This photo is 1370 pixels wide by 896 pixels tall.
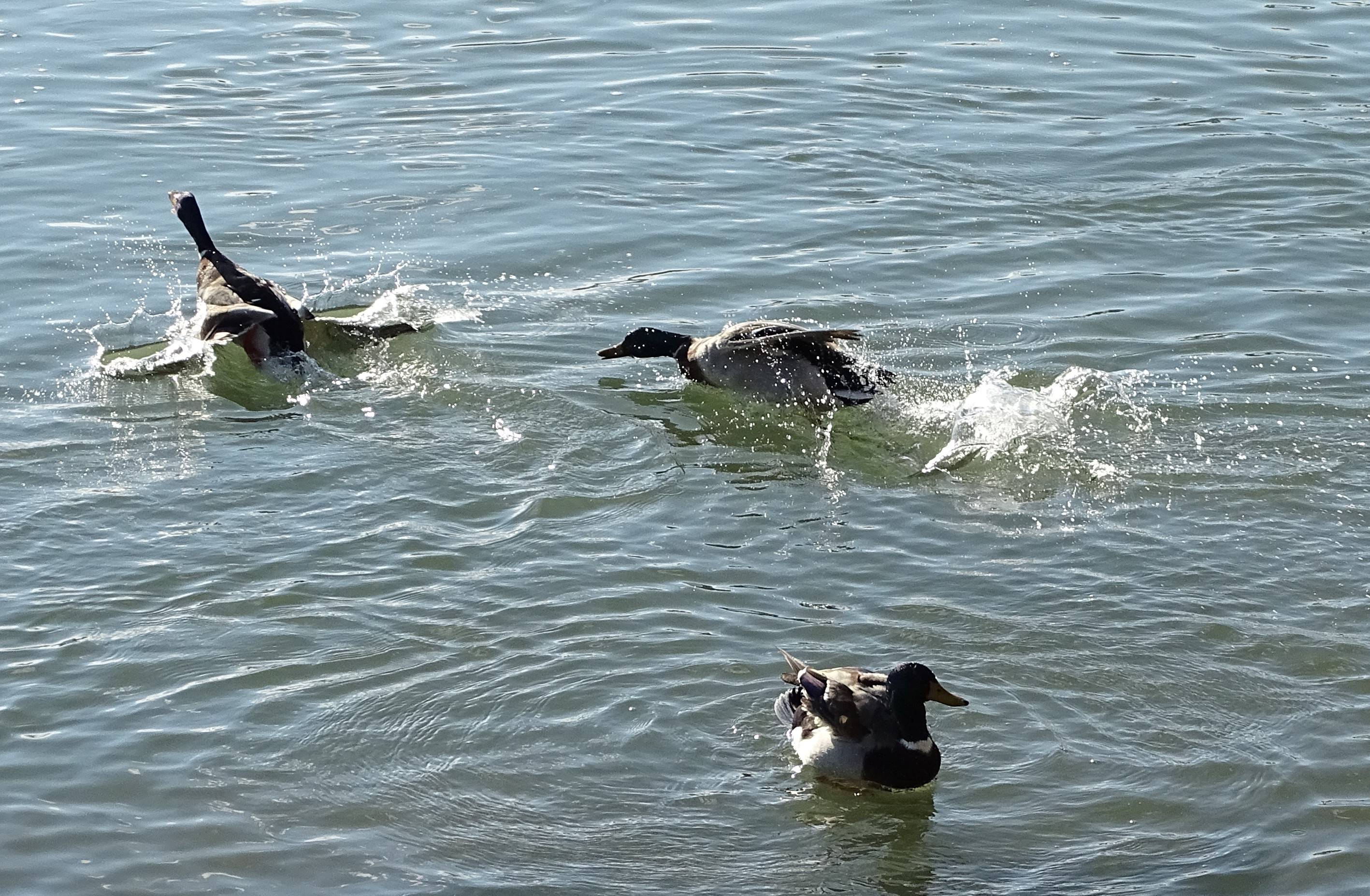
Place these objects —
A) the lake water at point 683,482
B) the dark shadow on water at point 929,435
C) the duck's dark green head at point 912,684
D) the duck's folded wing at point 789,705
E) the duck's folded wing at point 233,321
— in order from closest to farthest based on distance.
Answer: the lake water at point 683,482 → the duck's dark green head at point 912,684 → the duck's folded wing at point 789,705 → the dark shadow on water at point 929,435 → the duck's folded wing at point 233,321

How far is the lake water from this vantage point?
21.5 feet

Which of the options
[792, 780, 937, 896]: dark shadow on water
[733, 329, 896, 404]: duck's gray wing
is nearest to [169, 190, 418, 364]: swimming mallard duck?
[733, 329, 896, 404]: duck's gray wing

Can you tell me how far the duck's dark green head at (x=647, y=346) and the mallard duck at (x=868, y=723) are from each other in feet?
13.5

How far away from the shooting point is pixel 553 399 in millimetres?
10227

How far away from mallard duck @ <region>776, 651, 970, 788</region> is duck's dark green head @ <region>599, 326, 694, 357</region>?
4.10 meters

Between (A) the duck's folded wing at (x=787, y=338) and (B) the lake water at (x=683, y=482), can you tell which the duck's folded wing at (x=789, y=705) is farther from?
(A) the duck's folded wing at (x=787, y=338)

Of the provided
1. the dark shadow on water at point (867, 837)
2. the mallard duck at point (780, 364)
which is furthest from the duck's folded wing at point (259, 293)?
the dark shadow on water at point (867, 837)

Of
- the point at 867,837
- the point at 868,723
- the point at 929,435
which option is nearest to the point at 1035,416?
the point at 929,435

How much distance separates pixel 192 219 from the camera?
1170 centimetres

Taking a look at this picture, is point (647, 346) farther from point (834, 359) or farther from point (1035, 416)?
point (1035, 416)

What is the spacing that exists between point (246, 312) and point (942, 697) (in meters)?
5.51

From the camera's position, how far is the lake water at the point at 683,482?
6539mm

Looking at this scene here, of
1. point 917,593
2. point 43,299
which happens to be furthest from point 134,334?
point 917,593

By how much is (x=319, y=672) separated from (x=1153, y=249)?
732 centimetres
